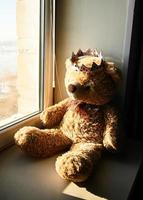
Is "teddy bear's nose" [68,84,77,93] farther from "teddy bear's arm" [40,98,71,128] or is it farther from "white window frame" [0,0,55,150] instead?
"white window frame" [0,0,55,150]

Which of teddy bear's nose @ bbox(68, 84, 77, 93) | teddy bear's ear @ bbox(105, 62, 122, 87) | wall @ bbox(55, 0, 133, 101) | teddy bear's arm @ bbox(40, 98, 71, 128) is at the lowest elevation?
teddy bear's arm @ bbox(40, 98, 71, 128)

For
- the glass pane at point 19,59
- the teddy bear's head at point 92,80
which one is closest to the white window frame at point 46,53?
the glass pane at point 19,59

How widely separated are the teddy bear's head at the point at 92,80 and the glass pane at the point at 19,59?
264mm

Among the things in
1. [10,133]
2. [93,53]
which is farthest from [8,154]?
[93,53]

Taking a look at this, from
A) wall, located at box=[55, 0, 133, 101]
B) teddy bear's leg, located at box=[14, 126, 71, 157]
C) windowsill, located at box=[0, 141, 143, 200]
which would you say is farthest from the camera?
wall, located at box=[55, 0, 133, 101]

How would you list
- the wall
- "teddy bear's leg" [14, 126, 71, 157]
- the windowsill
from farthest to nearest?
Result: the wall < "teddy bear's leg" [14, 126, 71, 157] < the windowsill

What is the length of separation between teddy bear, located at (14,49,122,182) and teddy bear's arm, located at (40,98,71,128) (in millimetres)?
39

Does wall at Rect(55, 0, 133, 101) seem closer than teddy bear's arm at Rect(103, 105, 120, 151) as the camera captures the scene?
No

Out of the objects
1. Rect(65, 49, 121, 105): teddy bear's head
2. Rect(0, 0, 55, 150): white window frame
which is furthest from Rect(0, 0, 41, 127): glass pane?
Rect(65, 49, 121, 105): teddy bear's head

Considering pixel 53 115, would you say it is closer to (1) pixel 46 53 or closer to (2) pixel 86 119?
(2) pixel 86 119

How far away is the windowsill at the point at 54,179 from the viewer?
727mm

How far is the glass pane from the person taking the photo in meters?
0.99

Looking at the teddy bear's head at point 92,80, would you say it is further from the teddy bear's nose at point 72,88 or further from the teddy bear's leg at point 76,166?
the teddy bear's leg at point 76,166

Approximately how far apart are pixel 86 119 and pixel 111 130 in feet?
0.40
